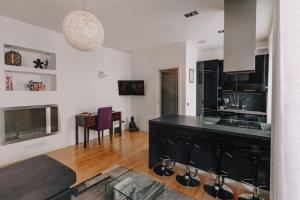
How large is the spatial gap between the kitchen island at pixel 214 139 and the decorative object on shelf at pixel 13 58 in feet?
9.55

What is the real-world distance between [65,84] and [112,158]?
84.7 inches

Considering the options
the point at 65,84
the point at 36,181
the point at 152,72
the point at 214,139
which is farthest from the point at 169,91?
the point at 36,181

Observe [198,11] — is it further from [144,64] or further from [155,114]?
[155,114]

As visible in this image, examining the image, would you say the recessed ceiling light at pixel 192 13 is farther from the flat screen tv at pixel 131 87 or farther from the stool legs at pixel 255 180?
the flat screen tv at pixel 131 87

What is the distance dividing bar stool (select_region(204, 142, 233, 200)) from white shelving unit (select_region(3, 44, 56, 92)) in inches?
145

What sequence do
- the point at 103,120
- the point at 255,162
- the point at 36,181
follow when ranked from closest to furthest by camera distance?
the point at 36,181
the point at 255,162
the point at 103,120

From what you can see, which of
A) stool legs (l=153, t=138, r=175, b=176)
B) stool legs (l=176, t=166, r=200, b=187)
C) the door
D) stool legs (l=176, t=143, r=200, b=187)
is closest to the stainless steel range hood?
stool legs (l=176, t=143, r=200, b=187)

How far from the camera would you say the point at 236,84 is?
438 centimetres

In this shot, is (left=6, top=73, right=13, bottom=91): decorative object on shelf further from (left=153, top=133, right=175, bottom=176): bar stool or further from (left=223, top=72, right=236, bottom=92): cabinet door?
(left=223, top=72, right=236, bottom=92): cabinet door

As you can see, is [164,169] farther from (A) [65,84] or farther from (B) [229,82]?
(B) [229,82]

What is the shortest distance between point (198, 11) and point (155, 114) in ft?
10.4

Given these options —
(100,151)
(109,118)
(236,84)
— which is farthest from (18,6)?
(236,84)

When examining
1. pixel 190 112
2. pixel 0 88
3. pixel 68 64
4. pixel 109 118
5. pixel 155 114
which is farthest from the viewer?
pixel 155 114

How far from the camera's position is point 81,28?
1702mm
